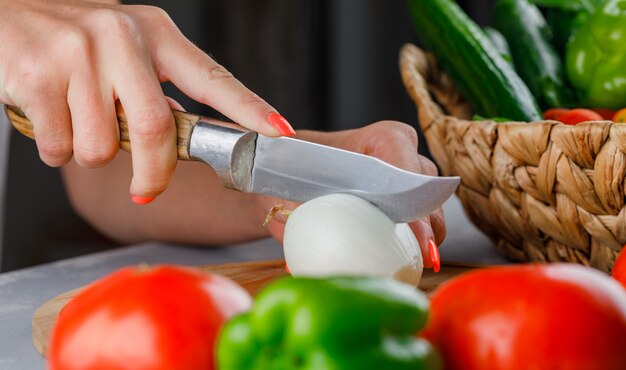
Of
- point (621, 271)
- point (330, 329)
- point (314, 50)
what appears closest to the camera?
point (330, 329)

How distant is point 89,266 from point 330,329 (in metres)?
0.70

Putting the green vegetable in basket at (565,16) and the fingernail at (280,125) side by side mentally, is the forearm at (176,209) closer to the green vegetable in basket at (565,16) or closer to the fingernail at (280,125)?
the fingernail at (280,125)

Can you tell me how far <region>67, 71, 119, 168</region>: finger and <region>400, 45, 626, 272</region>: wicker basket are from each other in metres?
0.36

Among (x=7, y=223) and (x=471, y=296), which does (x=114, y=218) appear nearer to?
(x=7, y=223)

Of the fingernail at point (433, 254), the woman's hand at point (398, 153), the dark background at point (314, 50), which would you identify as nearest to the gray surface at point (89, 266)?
the woman's hand at point (398, 153)

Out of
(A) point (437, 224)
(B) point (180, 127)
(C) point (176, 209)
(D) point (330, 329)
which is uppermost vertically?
(D) point (330, 329)

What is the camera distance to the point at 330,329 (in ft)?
1.36

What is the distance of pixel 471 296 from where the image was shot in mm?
465

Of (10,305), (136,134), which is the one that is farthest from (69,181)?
Answer: (136,134)

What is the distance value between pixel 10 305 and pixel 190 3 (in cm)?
151

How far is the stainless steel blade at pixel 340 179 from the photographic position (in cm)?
76

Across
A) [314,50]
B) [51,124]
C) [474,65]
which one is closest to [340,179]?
[51,124]

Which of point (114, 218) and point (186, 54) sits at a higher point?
point (186, 54)

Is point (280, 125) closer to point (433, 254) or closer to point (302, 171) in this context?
point (302, 171)
